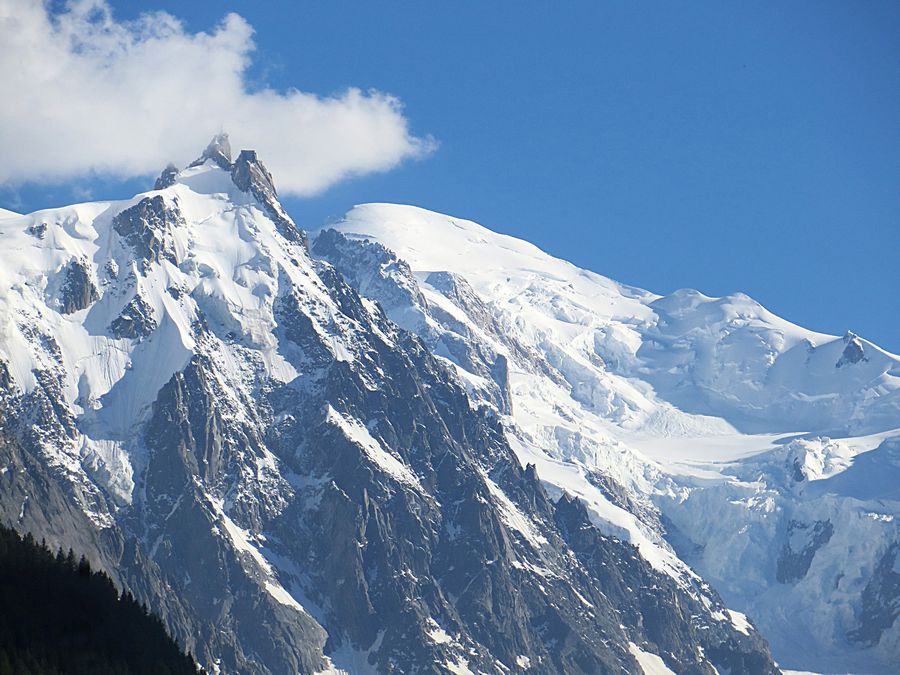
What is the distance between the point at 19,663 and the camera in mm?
186250

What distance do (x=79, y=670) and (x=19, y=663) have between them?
13621mm

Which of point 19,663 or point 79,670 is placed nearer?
point 19,663

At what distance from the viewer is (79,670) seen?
199125mm
